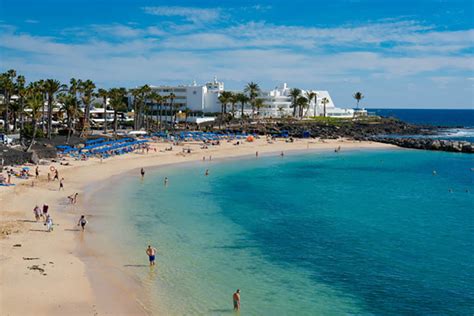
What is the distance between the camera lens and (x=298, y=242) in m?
27.7

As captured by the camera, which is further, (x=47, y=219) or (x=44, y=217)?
(x=44, y=217)

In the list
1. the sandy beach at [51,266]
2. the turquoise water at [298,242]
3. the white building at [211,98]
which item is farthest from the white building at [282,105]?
the sandy beach at [51,266]

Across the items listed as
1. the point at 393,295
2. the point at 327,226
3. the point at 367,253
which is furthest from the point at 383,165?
the point at 393,295

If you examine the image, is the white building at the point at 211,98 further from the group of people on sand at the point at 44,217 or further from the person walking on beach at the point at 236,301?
the person walking on beach at the point at 236,301

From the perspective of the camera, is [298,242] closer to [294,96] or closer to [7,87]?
[7,87]

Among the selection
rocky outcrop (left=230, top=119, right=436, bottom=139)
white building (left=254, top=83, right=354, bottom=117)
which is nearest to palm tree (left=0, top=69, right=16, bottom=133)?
rocky outcrop (left=230, top=119, right=436, bottom=139)

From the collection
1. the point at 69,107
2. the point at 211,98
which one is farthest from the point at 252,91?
the point at 69,107

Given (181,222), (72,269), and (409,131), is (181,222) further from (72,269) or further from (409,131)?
(409,131)

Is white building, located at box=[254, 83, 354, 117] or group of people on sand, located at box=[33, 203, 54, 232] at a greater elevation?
white building, located at box=[254, 83, 354, 117]

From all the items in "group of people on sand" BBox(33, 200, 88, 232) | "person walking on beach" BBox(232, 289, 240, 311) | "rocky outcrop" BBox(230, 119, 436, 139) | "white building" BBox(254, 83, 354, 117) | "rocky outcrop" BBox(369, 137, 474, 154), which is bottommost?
"person walking on beach" BBox(232, 289, 240, 311)

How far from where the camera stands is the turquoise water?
64.2ft

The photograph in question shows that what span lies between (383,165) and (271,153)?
19.1 metres

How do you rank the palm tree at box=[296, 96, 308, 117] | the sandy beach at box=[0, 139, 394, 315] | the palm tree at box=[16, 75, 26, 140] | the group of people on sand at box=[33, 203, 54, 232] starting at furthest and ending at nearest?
the palm tree at box=[296, 96, 308, 117]
the palm tree at box=[16, 75, 26, 140]
the group of people on sand at box=[33, 203, 54, 232]
the sandy beach at box=[0, 139, 394, 315]

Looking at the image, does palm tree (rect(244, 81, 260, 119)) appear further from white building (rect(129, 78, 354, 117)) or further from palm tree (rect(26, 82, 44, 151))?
palm tree (rect(26, 82, 44, 151))
